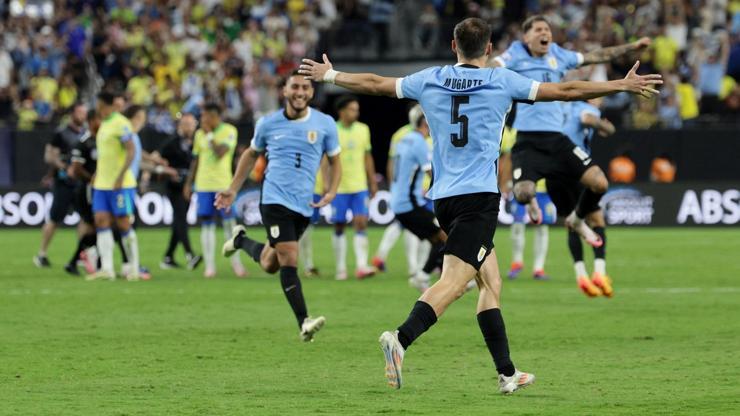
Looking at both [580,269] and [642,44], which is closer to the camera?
[642,44]

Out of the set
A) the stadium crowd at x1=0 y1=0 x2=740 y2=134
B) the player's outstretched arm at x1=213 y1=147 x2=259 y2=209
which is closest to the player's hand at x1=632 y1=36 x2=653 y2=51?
the player's outstretched arm at x1=213 y1=147 x2=259 y2=209

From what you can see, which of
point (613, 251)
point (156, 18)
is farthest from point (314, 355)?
point (156, 18)

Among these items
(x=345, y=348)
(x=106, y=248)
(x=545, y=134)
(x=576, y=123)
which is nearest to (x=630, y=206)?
(x=106, y=248)

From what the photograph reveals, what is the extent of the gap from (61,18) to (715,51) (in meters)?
16.8

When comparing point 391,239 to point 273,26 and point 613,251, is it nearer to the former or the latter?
point 613,251

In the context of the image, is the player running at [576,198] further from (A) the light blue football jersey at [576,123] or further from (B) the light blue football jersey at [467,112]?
(B) the light blue football jersey at [467,112]

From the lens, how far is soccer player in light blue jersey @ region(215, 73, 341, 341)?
12859 millimetres

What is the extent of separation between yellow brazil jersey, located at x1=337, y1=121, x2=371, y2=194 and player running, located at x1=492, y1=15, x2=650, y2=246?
6194 millimetres

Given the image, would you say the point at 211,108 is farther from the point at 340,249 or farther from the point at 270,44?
the point at 270,44

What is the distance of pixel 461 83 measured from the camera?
30.5 feet

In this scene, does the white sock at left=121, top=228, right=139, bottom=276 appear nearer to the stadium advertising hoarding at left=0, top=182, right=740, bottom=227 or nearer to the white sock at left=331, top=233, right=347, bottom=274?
the white sock at left=331, top=233, right=347, bottom=274

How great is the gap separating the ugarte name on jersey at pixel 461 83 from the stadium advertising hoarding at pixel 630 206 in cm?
2005

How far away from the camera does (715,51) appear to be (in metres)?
32.8

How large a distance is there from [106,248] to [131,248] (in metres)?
0.35
